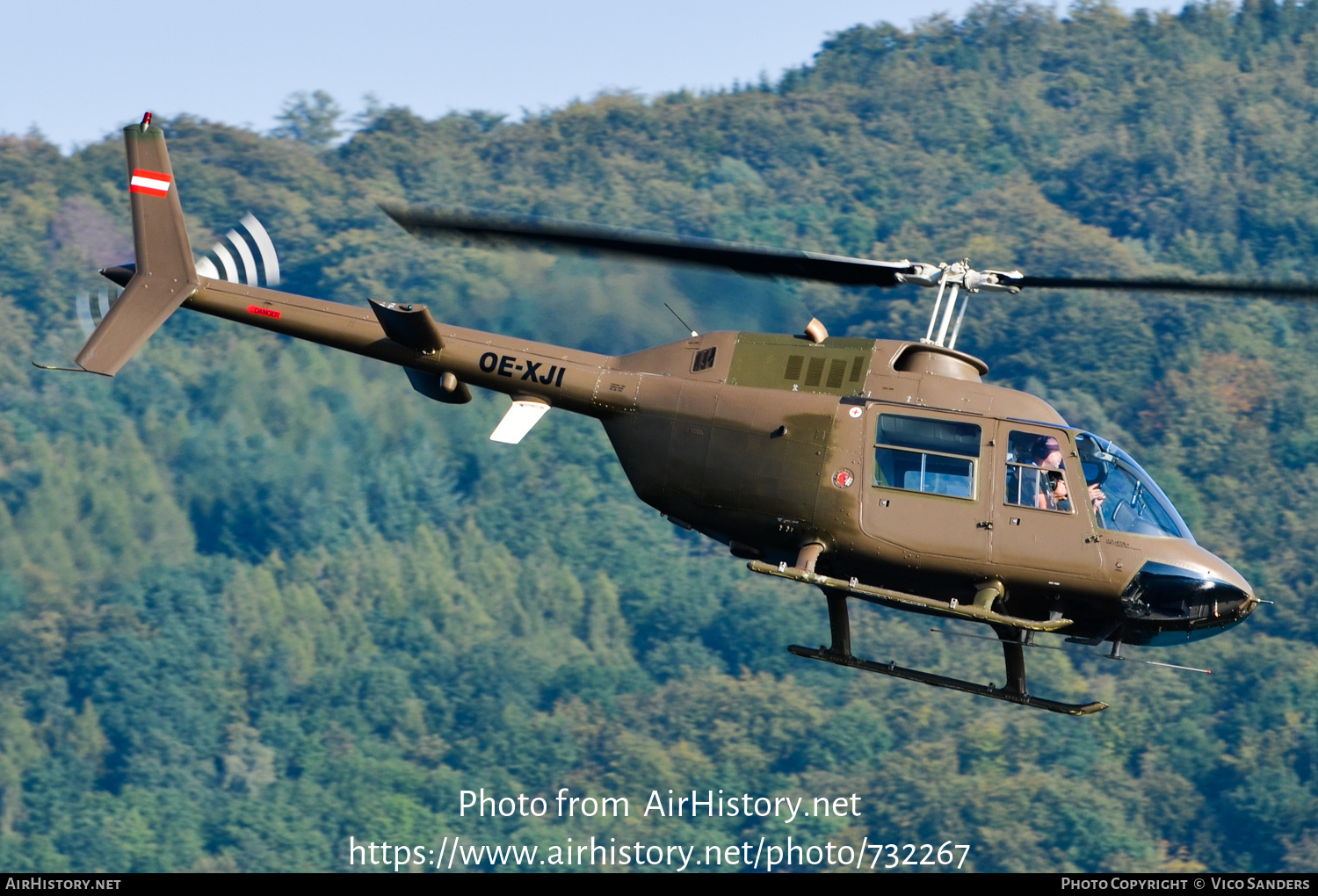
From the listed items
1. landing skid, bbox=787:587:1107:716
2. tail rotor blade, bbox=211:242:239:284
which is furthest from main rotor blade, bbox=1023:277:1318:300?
tail rotor blade, bbox=211:242:239:284

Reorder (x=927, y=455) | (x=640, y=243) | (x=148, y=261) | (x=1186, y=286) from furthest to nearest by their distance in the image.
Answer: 1. (x=148, y=261)
2. (x=927, y=455)
3. (x=640, y=243)
4. (x=1186, y=286)

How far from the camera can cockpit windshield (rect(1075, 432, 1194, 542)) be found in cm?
1909

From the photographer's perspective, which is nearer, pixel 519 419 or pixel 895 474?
pixel 895 474

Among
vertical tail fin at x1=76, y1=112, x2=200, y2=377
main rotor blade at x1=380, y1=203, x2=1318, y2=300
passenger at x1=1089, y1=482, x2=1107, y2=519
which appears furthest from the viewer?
vertical tail fin at x1=76, y1=112, x2=200, y2=377

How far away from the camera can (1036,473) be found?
62.5 feet

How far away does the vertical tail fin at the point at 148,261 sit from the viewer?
848 inches

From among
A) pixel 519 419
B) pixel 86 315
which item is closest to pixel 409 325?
pixel 519 419

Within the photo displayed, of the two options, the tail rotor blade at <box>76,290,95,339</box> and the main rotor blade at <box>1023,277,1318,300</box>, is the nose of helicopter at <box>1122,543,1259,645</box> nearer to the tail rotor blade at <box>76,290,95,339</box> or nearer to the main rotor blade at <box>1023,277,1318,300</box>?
the main rotor blade at <box>1023,277,1318,300</box>

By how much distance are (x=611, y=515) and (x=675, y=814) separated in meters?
21.7

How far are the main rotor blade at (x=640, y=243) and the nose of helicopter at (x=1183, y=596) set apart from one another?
3.74 meters

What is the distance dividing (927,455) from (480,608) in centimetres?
6668

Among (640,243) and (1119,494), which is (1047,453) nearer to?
(1119,494)

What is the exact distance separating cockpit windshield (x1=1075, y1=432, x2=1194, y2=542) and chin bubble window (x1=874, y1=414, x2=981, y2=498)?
1.11 meters
